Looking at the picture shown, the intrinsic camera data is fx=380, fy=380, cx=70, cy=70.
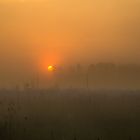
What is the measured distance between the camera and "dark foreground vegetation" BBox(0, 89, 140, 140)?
387cm

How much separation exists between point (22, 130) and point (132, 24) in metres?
1.57

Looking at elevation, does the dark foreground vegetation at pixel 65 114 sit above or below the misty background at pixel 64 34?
below

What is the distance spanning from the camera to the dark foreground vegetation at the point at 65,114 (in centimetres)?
387

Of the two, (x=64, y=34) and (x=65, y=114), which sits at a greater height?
(x=64, y=34)

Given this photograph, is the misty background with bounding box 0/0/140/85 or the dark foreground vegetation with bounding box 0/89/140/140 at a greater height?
the misty background with bounding box 0/0/140/85

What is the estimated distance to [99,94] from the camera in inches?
155

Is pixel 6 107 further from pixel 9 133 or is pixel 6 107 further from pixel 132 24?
pixel 132 24

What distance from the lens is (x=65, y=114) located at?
3898 millimetres

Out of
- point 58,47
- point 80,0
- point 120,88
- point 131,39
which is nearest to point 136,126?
point 120,88

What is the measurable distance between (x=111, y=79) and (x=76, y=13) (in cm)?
78

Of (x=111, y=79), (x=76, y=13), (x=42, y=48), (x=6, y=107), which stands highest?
(x=76, y=13)

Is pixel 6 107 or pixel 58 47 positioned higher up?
pixel 58 47

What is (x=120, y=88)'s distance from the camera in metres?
3.97

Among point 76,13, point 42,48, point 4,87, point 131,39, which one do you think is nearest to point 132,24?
point 131,39
